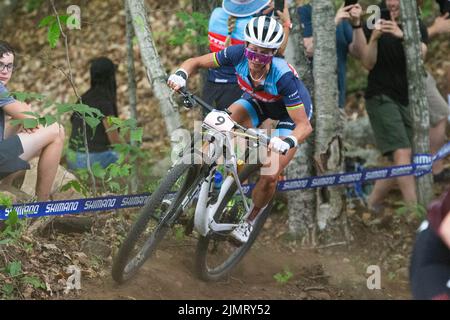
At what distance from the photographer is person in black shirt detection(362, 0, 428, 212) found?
9156 mm

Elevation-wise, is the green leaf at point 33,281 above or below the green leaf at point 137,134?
below

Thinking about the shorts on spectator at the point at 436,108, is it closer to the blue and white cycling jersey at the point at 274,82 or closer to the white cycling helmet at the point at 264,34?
the blue and white cycling jersey at the point at 274,82

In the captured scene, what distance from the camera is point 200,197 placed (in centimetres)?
655

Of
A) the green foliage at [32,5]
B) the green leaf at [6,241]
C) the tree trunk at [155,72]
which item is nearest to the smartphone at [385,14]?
the tree trunk at [155,72]

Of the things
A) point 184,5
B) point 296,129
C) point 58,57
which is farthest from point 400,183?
point 58,57

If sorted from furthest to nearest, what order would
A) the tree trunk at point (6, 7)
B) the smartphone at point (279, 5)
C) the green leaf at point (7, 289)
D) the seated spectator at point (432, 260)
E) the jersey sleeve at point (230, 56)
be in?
the tree trunk at point (6, 7) → the smartphone at point (279, 5) → the jersey sleeve at point (230, 56) → the green leaf at point (7, 289) → the seated spectator at point (432, 260)

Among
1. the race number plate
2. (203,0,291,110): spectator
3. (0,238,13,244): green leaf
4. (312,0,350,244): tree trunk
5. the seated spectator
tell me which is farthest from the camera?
(312,0,350,244): tree trunk

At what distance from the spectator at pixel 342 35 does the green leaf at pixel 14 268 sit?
163 inches

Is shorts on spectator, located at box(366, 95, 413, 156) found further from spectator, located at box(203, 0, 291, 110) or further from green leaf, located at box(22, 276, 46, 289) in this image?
green leaf, located at box(22, 276, 46, 289)

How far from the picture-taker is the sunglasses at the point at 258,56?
21.7 feet

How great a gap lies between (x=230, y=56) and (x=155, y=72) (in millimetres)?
1335

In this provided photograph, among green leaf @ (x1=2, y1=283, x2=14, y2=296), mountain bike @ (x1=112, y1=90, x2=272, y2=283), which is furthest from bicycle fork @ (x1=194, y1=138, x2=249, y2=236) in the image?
green leaf @ (x1=2, y1=283, x2=14, y2=296)

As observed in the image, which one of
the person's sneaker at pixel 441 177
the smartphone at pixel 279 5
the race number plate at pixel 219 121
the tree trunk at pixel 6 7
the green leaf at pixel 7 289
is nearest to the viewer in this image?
the green leaf at pixel 7 289

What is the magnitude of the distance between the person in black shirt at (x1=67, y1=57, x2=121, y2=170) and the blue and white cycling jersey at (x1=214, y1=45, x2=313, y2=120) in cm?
289
